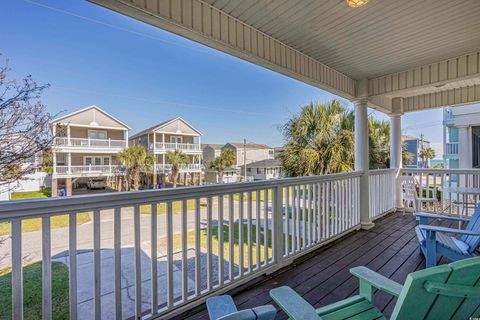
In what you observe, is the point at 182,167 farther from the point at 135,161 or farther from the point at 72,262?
the point at 72,262

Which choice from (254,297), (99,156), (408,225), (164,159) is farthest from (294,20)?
(408,225)

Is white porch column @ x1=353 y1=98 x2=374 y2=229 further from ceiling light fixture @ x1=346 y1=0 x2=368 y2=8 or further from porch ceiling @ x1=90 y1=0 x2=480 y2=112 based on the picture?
ceiling light fixture @ x1=346 y1=0 x2=368 y2=8

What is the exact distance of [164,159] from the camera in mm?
4727

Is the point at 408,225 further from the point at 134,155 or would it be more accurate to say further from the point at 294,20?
the point at 134,155

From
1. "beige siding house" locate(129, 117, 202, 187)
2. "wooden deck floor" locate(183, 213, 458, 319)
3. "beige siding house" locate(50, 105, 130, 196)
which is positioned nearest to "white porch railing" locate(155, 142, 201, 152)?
"beige siding house" locate(129, 117, 202, 187)

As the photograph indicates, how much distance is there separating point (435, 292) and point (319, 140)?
5.78 meters

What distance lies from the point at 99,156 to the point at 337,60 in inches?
144

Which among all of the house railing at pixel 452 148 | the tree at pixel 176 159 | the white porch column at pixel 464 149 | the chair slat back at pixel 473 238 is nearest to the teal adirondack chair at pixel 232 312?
the chair slat back at pixel 473 238

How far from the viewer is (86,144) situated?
308 cm

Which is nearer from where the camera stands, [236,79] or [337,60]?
[337,60]

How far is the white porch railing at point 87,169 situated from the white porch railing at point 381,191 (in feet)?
14.8

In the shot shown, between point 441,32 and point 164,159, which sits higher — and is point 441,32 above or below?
above

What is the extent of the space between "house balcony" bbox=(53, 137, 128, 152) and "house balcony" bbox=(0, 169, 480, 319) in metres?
0.78

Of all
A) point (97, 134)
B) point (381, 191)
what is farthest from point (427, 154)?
point (97, 134)
